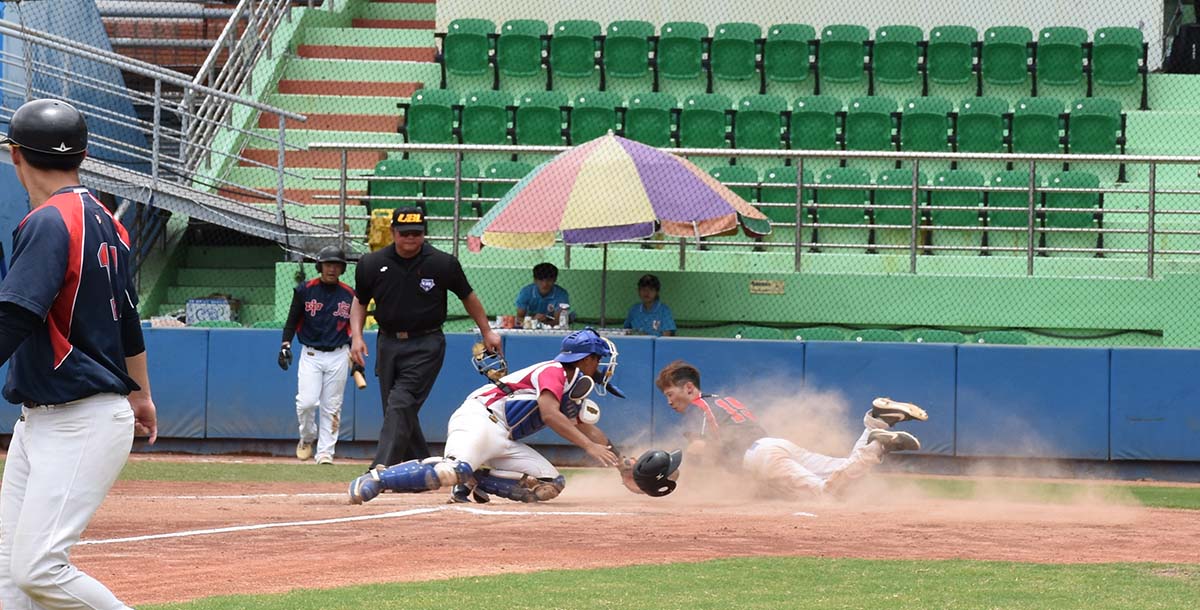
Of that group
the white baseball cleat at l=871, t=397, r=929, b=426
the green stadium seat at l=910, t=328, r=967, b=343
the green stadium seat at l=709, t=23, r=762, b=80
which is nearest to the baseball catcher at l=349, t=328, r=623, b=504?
the white baseball cleat at l=871, t=397, r=929, b=426

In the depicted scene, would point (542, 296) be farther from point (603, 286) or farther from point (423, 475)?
point (423, 475)

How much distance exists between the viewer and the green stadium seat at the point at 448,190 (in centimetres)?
1802

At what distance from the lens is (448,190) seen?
18562 mm

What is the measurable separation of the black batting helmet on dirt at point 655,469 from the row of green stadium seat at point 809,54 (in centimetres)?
1198

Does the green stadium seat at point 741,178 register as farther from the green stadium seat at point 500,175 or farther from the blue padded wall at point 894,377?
the blue padded wall at point 894,377

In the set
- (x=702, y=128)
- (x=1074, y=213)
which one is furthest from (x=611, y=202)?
(x=1074, y=213)

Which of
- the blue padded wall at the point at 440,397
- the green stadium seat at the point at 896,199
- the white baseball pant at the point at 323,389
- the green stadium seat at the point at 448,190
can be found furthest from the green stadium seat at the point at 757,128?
the white baseball pant at the point at 323,389

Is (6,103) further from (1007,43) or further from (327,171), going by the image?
(1007,43)

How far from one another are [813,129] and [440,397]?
660cm

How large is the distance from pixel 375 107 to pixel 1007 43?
29.1ft

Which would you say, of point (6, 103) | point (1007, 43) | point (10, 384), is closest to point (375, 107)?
point (6, 103)

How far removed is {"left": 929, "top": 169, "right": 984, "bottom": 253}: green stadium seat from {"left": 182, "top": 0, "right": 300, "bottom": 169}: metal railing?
341 inches

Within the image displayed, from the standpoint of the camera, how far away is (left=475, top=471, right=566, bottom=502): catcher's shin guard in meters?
10.1

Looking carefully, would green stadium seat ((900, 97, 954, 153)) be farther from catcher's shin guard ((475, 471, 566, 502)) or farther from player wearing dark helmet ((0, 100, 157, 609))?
player wearing dark helmet ((0, 100, 157, 609))
